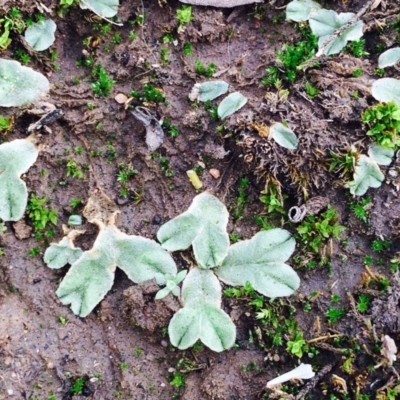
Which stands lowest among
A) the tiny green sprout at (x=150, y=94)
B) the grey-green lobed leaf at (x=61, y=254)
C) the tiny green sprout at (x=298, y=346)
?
the tiny green sprout at (x=298, y=346)

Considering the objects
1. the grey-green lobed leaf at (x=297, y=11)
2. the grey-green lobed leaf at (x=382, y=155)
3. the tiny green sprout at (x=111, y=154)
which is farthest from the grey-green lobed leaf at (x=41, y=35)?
the grey-green lobed leaf at (x=382, y=155)

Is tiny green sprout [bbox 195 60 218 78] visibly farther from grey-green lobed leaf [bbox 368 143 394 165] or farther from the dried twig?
grey-green lobed leaf [bbox 368 143 394 165]

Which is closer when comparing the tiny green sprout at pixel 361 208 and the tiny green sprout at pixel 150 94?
the tiny green sprout at pixel 361 208

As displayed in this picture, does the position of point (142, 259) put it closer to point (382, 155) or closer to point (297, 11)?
point (382, 155)

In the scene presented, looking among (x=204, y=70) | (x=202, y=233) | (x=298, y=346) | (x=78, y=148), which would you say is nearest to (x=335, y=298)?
(x=298, y=346)


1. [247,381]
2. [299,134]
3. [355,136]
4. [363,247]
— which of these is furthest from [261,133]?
[247,381]

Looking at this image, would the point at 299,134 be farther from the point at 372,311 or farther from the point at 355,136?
the point at 372,311

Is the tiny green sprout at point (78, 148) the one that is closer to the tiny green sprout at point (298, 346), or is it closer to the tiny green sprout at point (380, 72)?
the tiny green sprout at point (298, 346)
